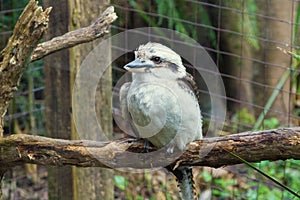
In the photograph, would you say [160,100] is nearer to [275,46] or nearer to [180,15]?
[180,15]

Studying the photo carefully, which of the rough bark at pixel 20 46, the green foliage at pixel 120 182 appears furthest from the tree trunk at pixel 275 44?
the rough bark at pixel 20 46

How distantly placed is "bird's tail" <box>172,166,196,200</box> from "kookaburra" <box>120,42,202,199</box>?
228 mm

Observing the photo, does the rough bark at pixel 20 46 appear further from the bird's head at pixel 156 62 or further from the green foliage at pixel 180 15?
the green foliage at pixel 180 15

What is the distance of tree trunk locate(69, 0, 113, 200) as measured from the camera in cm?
333

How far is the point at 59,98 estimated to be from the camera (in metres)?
3.45

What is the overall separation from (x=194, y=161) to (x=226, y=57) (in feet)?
8.66

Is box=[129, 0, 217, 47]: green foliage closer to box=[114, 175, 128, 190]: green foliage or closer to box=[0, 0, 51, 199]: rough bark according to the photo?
box=[114, 175, 128, 190]: green foliage

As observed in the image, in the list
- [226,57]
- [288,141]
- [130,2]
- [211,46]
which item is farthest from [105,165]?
[226,57]

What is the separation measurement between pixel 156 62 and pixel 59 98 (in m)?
1.01

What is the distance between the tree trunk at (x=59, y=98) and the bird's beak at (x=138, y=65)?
2.89 feet

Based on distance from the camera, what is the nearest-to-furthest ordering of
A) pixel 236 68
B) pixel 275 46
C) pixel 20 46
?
1. pixel 20 46
2. pixel 275 46
3. pixel 236 68

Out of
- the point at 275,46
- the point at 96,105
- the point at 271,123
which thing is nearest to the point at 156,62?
the point at 96,105

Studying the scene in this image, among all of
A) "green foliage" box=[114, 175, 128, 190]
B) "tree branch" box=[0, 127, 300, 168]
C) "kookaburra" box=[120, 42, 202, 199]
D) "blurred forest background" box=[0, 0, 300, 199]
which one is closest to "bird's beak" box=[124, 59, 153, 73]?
"kookaburra" box=[120, 42, 202, 199]

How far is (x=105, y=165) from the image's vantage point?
2.55m
